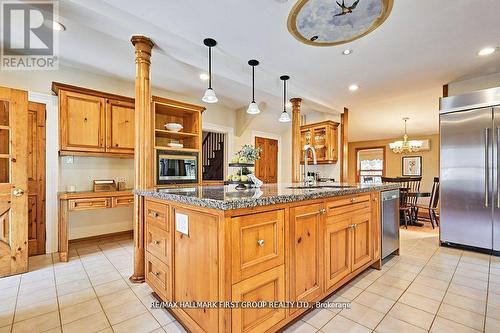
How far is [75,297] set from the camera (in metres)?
2.06

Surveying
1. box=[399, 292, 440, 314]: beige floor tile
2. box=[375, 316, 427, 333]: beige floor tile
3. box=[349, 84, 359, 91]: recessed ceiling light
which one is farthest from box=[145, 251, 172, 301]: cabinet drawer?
box=[349, 84, 359, 91]: recessed ceiling light

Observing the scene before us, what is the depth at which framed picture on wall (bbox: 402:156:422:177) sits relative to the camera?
292 inches

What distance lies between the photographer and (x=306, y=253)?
169 centimetres

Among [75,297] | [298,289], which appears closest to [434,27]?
[298,289]

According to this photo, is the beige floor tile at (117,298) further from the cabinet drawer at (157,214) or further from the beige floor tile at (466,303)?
the beige floor tile at (466,303)

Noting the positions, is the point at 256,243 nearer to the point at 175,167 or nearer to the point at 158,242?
the point at 158,242

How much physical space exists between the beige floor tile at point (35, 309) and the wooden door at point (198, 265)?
1.11 m

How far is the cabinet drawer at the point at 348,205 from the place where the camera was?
193cm

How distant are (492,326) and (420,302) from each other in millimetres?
419

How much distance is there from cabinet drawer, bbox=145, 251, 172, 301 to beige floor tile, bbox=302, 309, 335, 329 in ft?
3.40

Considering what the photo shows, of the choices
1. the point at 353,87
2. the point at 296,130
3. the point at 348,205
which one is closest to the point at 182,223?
the point at 348,205

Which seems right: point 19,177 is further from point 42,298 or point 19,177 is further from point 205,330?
point 205,330

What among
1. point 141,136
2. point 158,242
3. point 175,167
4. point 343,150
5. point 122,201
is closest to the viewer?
point 158,242

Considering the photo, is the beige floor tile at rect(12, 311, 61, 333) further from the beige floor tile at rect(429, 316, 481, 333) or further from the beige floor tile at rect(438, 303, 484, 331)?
the beige floor tile at rect(438, 303, 484, 331)
